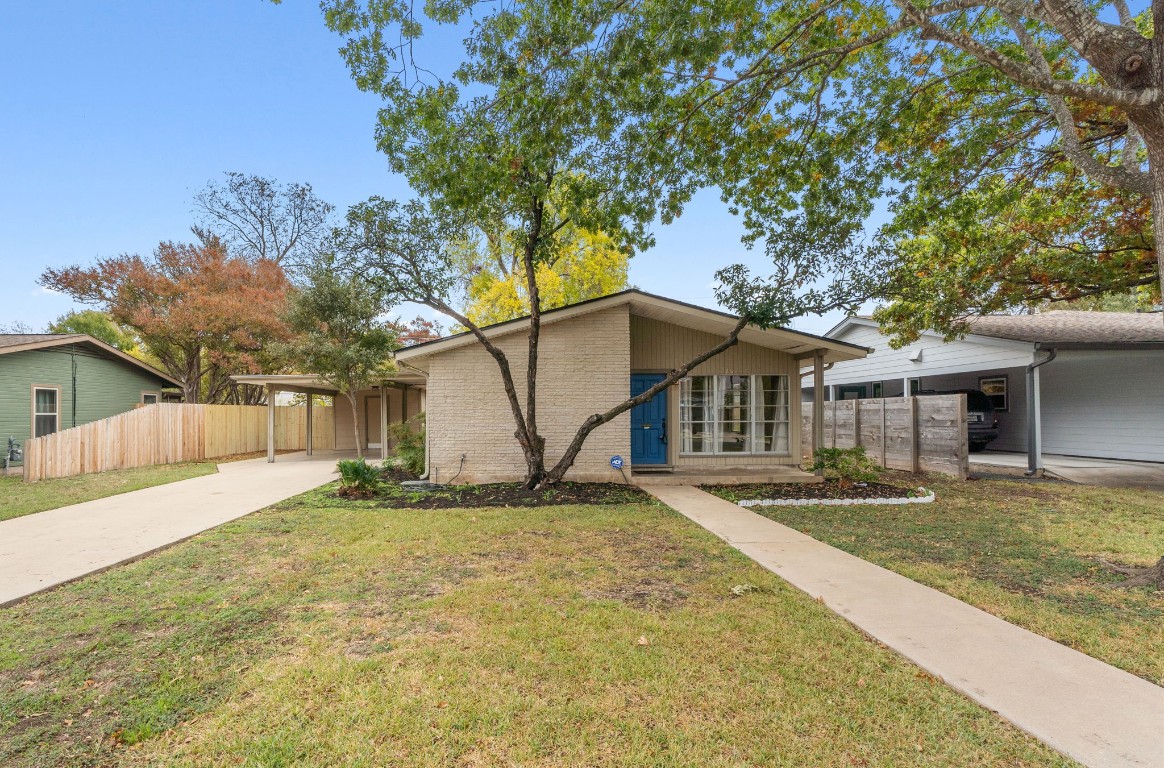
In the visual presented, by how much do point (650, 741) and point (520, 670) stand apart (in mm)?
920

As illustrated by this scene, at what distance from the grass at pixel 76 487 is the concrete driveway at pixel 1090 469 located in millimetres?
17256

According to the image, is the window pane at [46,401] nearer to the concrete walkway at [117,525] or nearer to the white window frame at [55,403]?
the white window frame at [55,403]

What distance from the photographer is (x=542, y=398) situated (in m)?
10.2

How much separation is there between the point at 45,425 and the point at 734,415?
17808 mm

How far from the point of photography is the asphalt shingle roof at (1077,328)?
38.7 feet

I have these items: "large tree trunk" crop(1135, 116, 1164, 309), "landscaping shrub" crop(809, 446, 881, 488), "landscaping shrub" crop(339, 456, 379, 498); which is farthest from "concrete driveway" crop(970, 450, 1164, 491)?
"landscaping shrub" crop(339, 456, 379, 498)

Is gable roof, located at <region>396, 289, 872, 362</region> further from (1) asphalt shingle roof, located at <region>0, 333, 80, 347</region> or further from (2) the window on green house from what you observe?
(2) the window on green house

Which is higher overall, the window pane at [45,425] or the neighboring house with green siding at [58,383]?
the neighboring house with green siding at [58,383]

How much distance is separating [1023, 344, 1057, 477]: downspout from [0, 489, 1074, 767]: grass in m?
9.92

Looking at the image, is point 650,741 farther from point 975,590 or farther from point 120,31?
point 120,31

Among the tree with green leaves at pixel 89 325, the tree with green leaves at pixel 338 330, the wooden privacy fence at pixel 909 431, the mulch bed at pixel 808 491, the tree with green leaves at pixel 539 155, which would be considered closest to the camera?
the tree with green leaves at pixel 539 155

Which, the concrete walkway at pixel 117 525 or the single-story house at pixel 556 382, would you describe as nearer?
the concrete walkway at pixel 117 525

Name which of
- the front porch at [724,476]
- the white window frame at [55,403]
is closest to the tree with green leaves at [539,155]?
the front porch at [724,476]

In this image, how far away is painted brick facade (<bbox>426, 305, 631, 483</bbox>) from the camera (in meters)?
10.1
